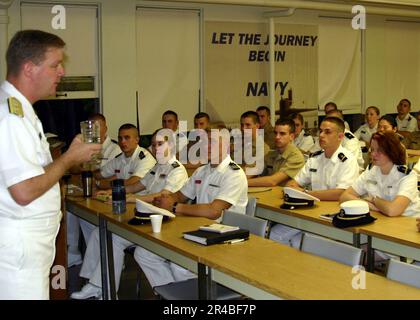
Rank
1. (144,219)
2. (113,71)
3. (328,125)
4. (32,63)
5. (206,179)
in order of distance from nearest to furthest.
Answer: (32,63) → (144,219) → (206,179) → (328,125) → (113,71)

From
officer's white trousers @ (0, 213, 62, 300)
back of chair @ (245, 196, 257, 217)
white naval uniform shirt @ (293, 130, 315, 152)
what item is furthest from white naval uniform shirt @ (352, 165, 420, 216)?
white naval uniform shirt @ (293, 130, 315, 152)

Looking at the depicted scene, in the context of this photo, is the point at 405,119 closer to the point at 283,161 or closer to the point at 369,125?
the point at 369,125

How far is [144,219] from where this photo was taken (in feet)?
13.6

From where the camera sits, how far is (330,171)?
5.46m

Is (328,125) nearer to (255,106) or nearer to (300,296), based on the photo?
(300,296)

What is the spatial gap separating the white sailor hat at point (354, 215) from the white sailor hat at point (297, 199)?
0.59 meters

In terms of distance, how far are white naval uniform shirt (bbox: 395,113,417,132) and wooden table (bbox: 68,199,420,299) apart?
294 inches

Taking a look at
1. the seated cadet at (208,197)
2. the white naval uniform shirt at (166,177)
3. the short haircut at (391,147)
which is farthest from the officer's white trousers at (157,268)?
the short haircut at (391,147)

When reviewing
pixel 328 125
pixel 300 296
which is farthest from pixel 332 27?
pixel 300 296

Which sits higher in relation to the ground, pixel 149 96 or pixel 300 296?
pixel 149 96

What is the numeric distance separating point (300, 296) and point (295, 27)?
7.88m

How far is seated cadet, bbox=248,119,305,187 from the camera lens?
5852 millimetres

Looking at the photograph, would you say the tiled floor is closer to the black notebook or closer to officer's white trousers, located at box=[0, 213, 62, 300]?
the black notebook

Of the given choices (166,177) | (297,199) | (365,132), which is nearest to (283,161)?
(166,177)
